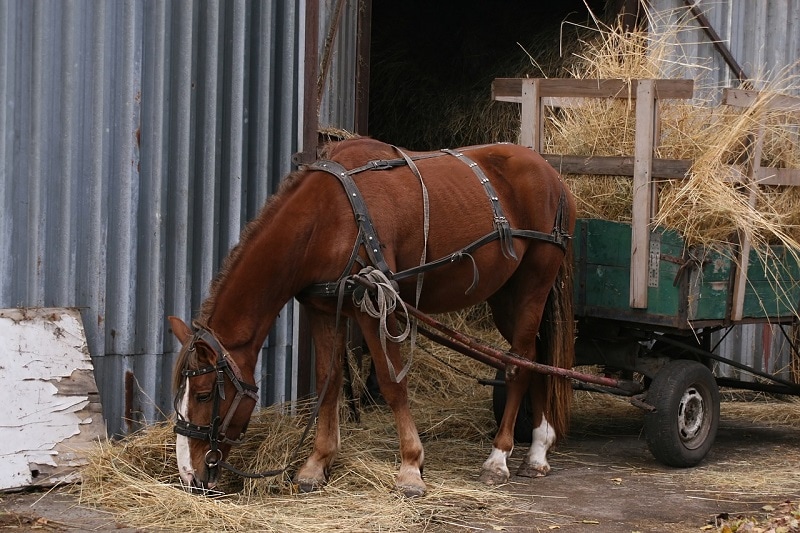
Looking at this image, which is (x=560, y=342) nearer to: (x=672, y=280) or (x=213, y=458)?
(x=672, y=280)

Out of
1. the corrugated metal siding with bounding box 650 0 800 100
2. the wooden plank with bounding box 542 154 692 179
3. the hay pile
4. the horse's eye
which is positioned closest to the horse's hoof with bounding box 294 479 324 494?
the horse's eye

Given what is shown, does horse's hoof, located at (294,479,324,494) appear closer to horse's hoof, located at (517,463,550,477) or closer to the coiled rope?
the coiled rope

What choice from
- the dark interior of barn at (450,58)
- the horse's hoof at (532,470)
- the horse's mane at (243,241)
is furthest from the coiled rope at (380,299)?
the dark interior of barn at (450,58)

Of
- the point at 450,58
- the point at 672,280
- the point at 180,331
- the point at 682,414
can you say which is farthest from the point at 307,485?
the point at 450,58

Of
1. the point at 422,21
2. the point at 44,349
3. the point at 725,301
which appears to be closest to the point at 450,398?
the point at 725,301

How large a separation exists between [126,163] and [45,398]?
1299 mm

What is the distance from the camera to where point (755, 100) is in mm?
5777

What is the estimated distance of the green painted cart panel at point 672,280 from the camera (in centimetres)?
561

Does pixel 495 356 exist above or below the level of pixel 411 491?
above

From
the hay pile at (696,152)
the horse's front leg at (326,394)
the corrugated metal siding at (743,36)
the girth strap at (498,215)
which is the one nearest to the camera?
the horse's front leg at (326,394)

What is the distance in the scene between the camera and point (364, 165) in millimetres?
5074

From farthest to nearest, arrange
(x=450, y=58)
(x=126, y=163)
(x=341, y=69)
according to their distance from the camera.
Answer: (x=450, y=58), (x=341, y=69), (x=126, y=163)

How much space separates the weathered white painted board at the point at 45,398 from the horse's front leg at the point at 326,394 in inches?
42.6

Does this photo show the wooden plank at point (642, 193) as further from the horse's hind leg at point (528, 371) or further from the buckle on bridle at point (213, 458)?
the buckle on bridle at point (213, 458)
